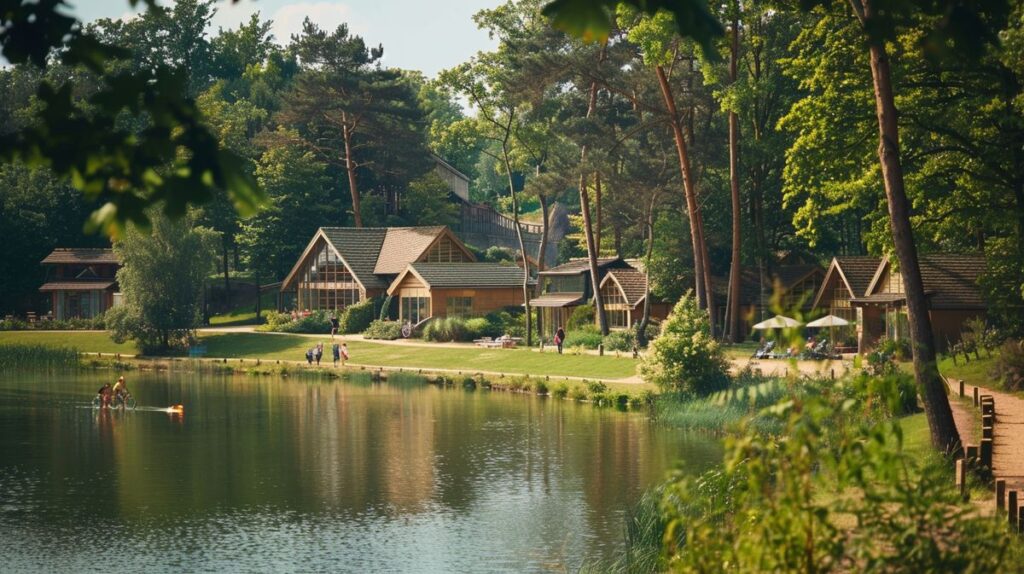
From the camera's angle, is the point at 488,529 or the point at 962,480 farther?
the point at 488,529

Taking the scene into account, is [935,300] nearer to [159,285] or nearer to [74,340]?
[159,285]

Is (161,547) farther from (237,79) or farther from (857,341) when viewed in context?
(237,79)

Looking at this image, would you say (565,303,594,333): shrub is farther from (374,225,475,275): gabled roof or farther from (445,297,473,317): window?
(374,225,475,275): gabled roof

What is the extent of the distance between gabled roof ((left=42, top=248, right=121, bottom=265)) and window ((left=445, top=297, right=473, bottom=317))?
84.0ft

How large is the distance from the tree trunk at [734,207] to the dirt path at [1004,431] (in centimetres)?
2208

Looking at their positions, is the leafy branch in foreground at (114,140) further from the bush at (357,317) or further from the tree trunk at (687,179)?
the bush at (357,317)

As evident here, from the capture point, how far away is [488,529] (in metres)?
24.6

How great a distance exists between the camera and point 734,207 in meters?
57.5

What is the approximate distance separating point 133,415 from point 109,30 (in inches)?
2848

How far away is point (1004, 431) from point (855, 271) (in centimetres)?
3299

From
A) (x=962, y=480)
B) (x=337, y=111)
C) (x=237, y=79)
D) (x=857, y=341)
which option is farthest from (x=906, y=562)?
(x=237, y=79)

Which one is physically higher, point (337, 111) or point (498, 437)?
point (337, 111)

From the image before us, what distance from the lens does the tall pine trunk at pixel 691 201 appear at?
2144 inches

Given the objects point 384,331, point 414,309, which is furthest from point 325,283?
point 384,331
